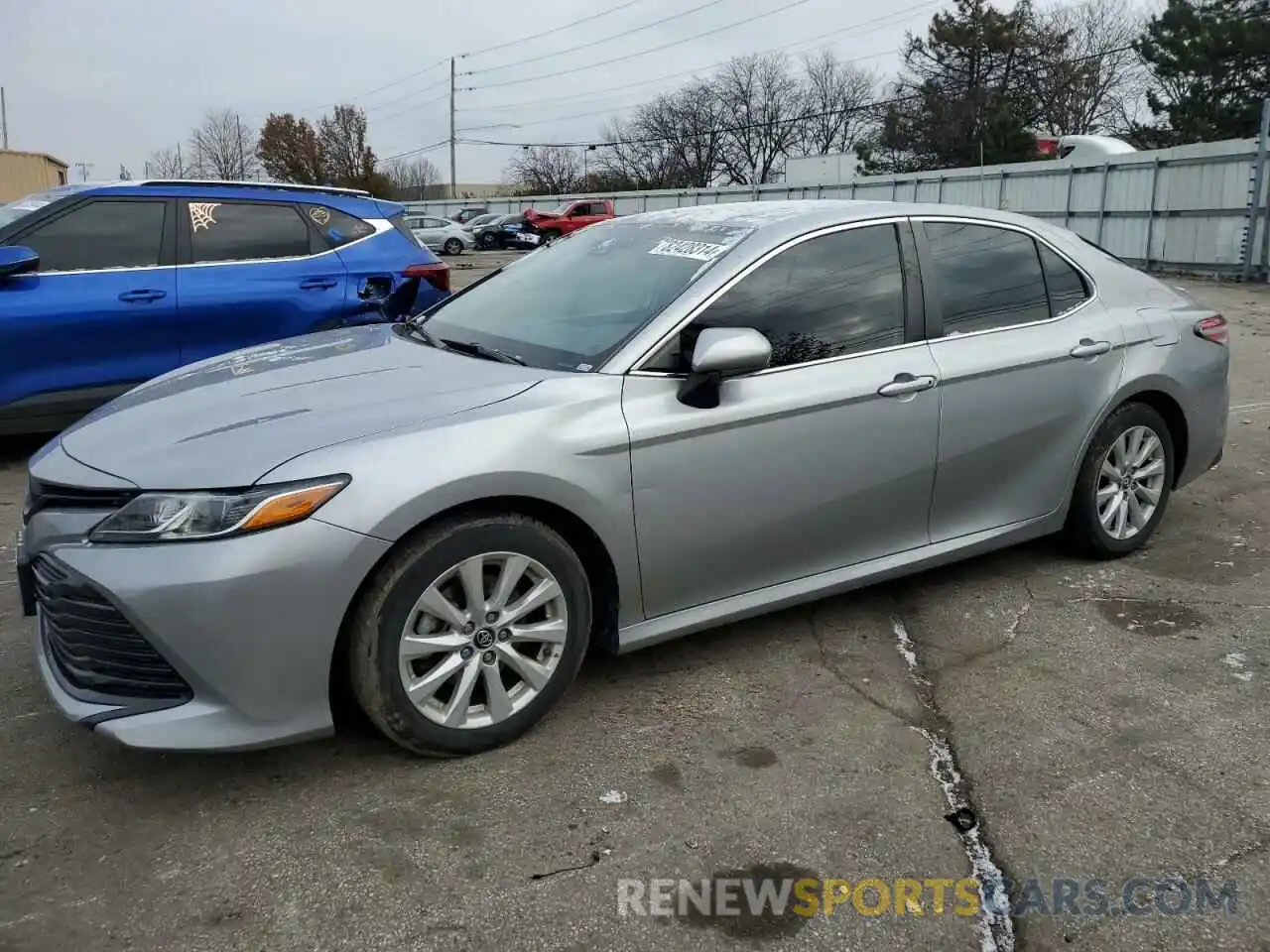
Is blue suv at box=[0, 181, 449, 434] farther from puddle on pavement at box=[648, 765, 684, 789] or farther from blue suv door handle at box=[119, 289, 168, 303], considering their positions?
puddle on pavement at box=[648, 765, 684, 789]

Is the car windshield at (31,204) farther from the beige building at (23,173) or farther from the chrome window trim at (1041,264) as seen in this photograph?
the beige building at (23,173)

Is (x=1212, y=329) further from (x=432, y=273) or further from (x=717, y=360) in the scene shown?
(x=432, y=273)

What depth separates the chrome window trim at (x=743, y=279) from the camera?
3248 mm

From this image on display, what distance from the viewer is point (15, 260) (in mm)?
5656

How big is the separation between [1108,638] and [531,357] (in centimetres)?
232

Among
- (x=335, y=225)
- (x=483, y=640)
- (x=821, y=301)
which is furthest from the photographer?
(x=335, y=225)

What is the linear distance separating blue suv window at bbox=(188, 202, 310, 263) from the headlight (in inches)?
168

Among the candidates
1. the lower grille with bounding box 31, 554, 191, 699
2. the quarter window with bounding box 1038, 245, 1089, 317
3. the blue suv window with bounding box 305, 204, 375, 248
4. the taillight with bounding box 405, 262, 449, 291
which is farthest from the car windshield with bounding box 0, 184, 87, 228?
the quarter window with bounding box 1038, 245, 1089, 317

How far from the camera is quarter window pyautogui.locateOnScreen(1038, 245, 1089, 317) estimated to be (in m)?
4.30

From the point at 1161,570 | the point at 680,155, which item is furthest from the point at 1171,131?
the point at 1161,570

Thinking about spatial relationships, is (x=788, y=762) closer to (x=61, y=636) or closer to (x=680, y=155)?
(x=61, y=636)

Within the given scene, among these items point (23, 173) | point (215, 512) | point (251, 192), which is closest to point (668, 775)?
point (215, 512)

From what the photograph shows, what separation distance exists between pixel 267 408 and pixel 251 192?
14.2 ft

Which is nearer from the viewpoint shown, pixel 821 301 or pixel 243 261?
pixel 821 301
